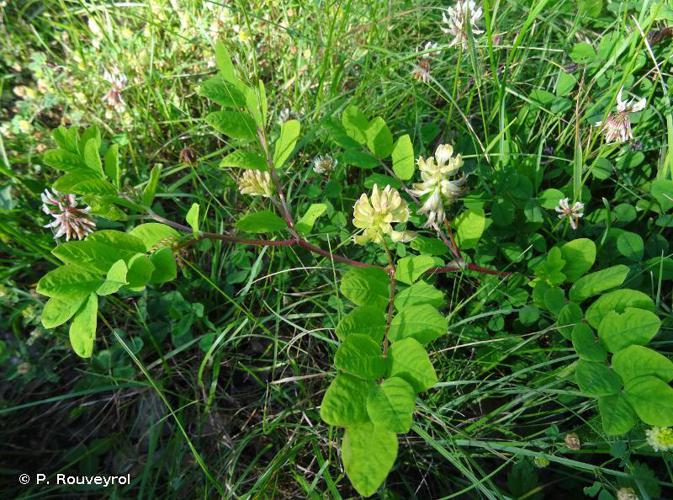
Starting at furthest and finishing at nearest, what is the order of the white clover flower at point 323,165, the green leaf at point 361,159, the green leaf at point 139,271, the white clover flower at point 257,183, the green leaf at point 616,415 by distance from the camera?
the white clover flower at point 323,165 → the green leaf at point 361,159 → the white clover flower at point 257,183 → the green leaf at point 139,271 → the green leaf at point 616,415

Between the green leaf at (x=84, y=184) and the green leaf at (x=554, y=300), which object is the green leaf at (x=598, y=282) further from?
the green leaf at (x=84, y=184)

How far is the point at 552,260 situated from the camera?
121 cm

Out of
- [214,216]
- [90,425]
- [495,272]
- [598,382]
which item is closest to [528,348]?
[495,272]

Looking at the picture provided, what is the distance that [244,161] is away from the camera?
1.17m

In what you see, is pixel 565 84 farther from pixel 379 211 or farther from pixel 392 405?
pixel 392 405

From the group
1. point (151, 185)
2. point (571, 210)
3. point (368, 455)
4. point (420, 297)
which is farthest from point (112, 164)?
point (571, 210)

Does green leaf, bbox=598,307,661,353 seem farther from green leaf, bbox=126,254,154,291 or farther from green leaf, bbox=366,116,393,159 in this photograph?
green leaf, bbox=126,254,154,291

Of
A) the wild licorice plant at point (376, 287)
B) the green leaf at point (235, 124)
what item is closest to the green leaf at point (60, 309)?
the wild licorice plant at point (376, 287)

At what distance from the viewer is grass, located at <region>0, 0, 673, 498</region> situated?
132 centimetres

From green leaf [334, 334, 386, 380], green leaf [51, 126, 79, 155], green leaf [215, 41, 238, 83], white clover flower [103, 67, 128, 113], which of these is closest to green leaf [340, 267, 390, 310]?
green leaf [334, 334, 386, 380]

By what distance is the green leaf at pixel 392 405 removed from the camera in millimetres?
810

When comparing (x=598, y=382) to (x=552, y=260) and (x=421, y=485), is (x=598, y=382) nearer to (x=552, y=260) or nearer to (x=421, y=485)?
(x=552, y=260)

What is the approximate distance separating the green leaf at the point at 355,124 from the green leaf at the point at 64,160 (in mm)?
706

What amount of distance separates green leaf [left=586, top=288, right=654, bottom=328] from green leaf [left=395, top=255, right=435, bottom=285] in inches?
14.8
